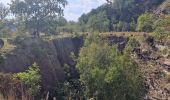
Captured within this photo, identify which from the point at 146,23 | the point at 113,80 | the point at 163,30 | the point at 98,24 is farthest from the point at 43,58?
the point at 98,24

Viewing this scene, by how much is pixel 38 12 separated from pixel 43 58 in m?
10.9

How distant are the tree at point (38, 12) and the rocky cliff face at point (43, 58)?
4049 millimetres

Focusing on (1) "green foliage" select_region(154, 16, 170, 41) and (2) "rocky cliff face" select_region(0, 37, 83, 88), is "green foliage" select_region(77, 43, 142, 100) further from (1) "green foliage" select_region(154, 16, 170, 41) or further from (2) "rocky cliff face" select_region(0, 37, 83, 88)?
(1) "green foliage" select_region(154, 16, 170, 41)

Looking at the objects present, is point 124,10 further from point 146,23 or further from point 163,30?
point 163,30

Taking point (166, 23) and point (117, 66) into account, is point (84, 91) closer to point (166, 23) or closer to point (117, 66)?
point (117, 66)

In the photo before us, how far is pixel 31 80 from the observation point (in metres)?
27.4

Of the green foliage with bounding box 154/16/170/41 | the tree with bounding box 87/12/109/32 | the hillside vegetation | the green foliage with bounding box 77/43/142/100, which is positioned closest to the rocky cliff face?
the hillside vegetation

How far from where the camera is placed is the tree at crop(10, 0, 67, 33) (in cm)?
4759

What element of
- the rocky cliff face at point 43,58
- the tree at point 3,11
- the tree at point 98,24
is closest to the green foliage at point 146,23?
the tree at point 98,24

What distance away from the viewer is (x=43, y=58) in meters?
Answer: 40.3

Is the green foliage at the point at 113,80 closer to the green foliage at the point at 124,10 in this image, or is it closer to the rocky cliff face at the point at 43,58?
the rocky cliff face at the point at 43,58

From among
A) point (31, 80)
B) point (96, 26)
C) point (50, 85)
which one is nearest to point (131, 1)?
point (96, 26)

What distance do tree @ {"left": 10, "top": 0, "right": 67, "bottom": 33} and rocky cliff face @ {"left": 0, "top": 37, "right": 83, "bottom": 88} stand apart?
4049 mm

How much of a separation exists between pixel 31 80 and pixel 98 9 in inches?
2629
